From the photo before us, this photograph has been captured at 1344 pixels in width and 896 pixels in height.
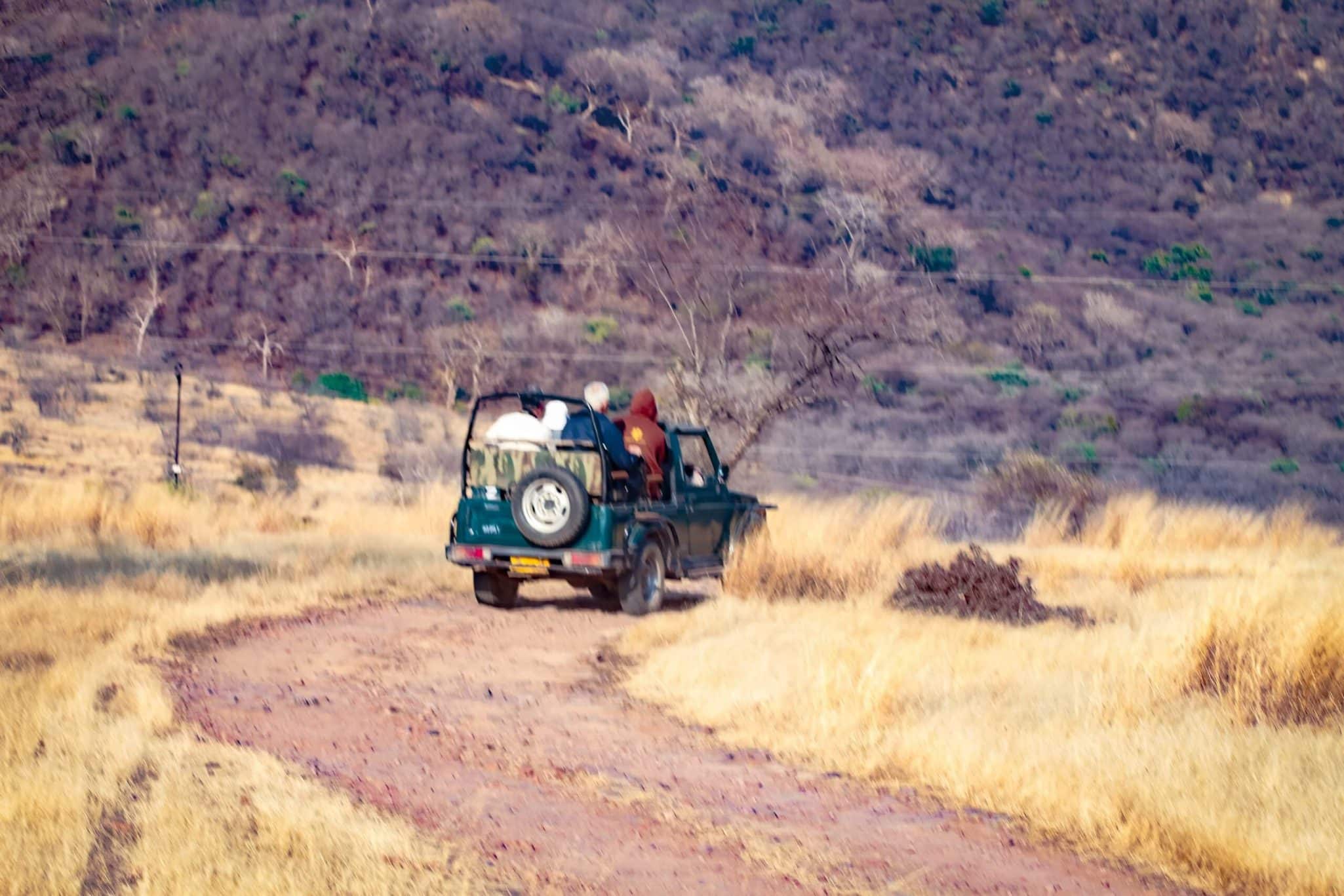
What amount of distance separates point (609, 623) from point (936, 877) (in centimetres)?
787

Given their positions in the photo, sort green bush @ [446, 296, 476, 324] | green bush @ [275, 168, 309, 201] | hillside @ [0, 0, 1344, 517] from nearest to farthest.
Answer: hillside @ [0, 0, 1344, 517], green bush @ [446, 296, 476, 324], green bush @ [275, 168, 309, 201]

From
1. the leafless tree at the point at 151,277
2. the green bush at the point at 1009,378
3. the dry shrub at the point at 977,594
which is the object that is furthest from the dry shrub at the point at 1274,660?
the leafless tree at the point at 151,277

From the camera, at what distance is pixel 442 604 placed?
14.7 m

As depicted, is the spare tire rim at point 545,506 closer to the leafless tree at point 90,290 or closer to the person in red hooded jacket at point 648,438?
the person in red hooded jacket at point 648,438

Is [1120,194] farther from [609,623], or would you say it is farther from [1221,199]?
[609,623]

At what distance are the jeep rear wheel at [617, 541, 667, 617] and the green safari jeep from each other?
0.4 inches

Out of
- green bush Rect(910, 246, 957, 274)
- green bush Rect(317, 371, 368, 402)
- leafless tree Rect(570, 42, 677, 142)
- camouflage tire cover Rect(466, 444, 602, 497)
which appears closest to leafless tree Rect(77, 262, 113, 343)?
green bush Rect(317, 371, 368, 402)

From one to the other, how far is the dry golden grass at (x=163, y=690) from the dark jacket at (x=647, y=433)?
9.07 ft

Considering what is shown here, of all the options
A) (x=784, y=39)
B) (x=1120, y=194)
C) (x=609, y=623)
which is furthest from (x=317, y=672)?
(x=784, y=39)

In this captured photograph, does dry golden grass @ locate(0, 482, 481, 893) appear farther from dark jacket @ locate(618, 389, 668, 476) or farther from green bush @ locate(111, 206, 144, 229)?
green bush @ locate(111, 206, 144, 229)

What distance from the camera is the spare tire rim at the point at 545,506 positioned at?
13.2m

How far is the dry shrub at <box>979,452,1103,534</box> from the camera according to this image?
26.4 m

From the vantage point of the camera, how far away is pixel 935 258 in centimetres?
5928

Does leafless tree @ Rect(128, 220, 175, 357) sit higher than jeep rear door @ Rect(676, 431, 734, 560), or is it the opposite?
leafless tree @ Rect(128, 220, 175, 357)
